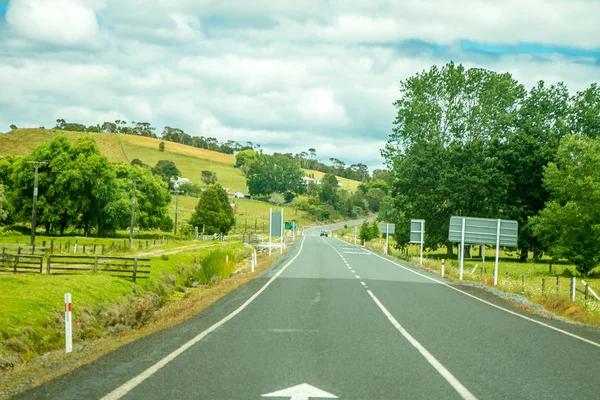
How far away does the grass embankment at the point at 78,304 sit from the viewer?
18828mm

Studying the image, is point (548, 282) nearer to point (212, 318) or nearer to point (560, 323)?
point (560, 323)

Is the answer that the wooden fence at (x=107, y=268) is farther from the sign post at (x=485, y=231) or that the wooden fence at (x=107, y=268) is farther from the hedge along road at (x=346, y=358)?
the hedge along road at (x=346, y=358)

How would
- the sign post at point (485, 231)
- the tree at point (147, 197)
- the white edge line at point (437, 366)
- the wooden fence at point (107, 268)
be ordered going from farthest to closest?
1. the tree at point (147, 197)
2. the wooden fence at point (107, 268)
3. the sign post at point (485, 231)
4. the white edge line at point (437, 366)

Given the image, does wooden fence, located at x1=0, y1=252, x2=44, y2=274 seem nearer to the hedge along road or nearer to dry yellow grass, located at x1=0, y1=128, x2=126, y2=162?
the hedge along road

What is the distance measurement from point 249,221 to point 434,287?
14183cm

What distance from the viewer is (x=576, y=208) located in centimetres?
4831

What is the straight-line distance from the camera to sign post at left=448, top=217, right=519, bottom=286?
30.4m

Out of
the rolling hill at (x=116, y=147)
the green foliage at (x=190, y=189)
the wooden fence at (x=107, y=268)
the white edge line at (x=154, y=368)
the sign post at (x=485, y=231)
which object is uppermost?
the rolling hill at (x=116, y=147)

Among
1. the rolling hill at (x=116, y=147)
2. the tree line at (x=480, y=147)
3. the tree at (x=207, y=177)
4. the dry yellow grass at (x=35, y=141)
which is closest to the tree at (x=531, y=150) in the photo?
the tree line at (x=480, y=147)

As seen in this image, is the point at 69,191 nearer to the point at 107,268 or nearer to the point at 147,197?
the point at 147,197

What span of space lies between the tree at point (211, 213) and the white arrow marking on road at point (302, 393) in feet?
330

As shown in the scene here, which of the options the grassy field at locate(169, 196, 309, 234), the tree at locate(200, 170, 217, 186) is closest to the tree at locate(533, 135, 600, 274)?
the grassy field at locate(169, 196, 309, 234)

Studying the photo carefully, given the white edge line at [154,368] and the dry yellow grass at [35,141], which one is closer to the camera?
the white edge line at [154,368]

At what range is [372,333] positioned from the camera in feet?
41.9
